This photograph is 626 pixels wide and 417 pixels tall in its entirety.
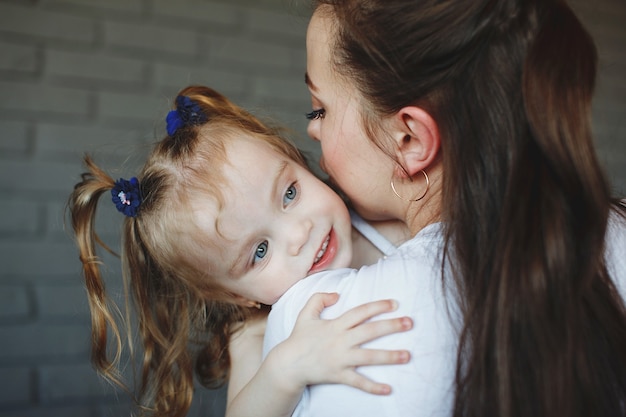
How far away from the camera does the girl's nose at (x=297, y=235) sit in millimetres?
1342

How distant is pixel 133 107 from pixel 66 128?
10.9 inches

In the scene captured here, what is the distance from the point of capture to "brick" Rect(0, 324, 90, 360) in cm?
252

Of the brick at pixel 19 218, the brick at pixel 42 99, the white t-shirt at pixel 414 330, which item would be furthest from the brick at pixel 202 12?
the white t-shirt at pixel 414 330

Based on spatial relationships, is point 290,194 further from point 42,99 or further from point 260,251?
point 42,99

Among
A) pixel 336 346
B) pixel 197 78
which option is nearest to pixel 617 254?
pixel 336 346

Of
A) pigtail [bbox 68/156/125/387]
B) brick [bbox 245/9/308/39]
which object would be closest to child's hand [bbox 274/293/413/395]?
pigtail [bbox 68/156/125/387]

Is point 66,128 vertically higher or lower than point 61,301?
higher

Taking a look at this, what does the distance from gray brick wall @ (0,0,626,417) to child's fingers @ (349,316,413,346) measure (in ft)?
5.23

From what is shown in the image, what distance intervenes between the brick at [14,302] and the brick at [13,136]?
534 mm

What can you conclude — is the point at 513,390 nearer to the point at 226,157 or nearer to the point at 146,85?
the point at 226,157

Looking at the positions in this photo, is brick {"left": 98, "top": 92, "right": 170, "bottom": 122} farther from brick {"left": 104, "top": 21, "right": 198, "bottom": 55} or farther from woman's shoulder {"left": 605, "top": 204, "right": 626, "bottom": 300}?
woman's shoulder {"left": 605, "top": 204, "right": 626, "bottom": 300}

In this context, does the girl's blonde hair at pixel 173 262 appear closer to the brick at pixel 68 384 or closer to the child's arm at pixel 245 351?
the child's arm at pixel 245 351

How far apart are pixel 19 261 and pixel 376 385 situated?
1983 mm

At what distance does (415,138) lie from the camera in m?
1.16
